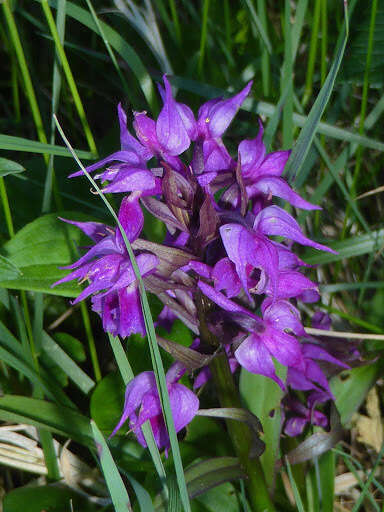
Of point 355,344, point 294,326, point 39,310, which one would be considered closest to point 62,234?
point 39,310

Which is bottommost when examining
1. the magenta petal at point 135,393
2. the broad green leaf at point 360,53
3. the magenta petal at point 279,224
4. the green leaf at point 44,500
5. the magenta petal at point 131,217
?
the green leaf at point 44,500

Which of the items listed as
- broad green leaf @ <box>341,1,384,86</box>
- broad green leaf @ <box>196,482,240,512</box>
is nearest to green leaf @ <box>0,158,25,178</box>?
broad green leaf @ <box>196,482,240,512</box>

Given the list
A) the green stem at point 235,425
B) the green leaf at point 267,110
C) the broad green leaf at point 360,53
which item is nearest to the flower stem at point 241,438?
the green stem at point 235,425

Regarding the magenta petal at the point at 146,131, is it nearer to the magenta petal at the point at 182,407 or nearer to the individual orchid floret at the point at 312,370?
the magenta petal at the point at 182,407

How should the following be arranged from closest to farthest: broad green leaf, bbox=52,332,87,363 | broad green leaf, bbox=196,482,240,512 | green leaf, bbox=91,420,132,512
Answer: green leaf, bbox=91,420,132,512 → broad green leaf, bbox=196,482,240,512 → broad green leaf, bbox=52,332,87,363

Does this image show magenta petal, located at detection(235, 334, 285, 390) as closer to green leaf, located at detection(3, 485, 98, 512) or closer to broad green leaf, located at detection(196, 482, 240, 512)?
broad green leaf, located at detection(196, 482, 240, 512)
